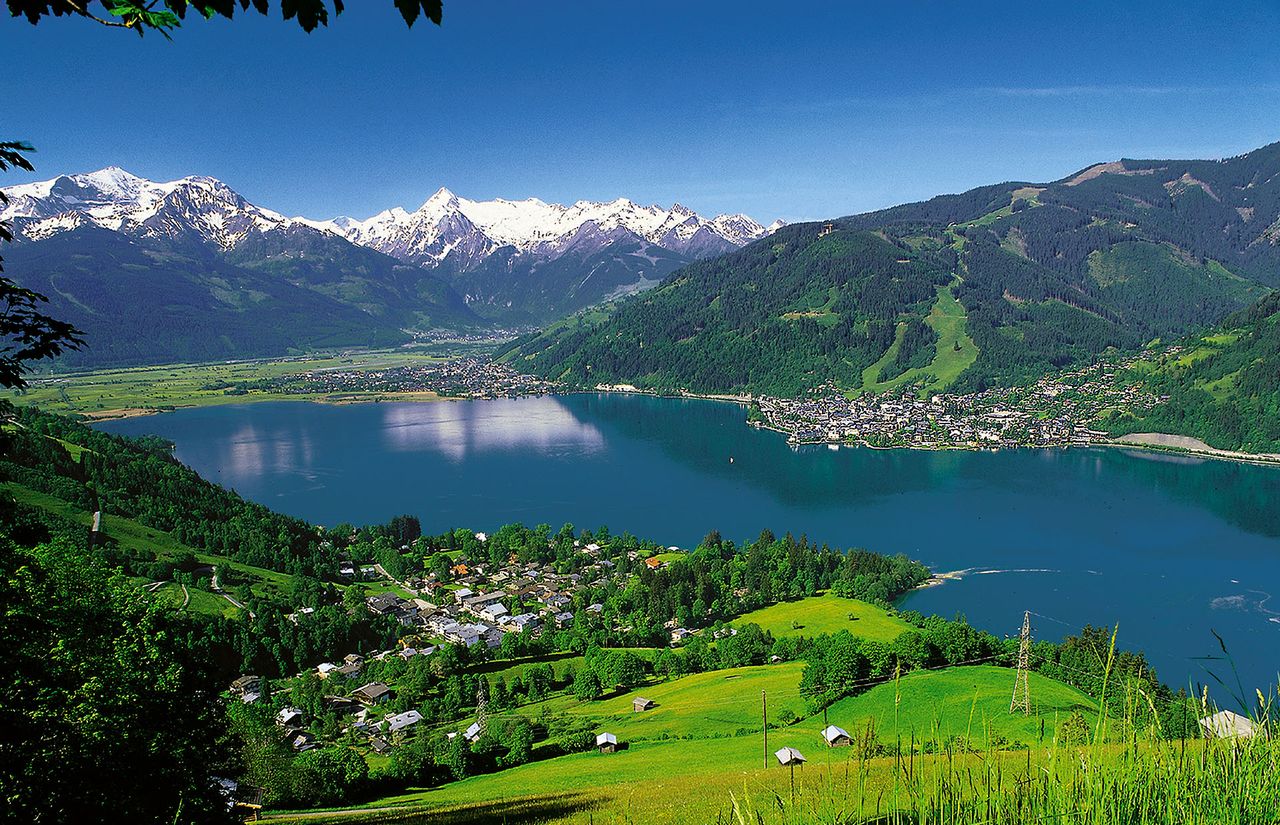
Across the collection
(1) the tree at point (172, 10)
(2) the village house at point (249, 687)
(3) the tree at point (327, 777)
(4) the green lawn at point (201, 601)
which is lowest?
(2) the village house at point (249, 687)

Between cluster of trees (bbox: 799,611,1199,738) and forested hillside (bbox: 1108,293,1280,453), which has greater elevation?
forested hillside (bbox: 1108,293,1280,453)

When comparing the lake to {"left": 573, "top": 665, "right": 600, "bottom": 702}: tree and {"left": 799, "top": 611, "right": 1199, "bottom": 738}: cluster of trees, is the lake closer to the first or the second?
{"left": 799, "top": 611, "right": 1199, "bottom": 738}: cluster of trees

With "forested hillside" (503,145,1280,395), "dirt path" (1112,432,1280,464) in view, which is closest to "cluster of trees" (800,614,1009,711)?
"dirt path" (1112,432,1280,464)

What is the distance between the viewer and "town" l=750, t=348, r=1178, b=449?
340ft

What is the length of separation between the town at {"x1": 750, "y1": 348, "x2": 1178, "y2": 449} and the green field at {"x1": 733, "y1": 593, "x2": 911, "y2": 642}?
201 ft

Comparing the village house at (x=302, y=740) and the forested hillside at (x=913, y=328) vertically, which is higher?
the forested hillside at (x=913, y=328)

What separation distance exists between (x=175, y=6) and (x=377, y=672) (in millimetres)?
39145

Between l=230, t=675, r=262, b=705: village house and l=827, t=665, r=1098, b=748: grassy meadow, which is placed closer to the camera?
l=827, t=665, r=1098, b=748: grassy meadow

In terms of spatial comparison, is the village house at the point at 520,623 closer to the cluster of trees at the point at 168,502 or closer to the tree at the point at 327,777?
the cluster of trees at the point at 168,502

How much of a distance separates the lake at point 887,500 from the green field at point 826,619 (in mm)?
5370

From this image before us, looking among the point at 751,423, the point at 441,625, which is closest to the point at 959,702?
the point at 441,625

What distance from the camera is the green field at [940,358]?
145250 millimetres

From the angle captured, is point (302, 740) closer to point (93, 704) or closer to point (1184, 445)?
point (93, 704)

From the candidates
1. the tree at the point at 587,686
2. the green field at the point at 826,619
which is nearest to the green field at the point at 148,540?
the tree at the point at 587,686
